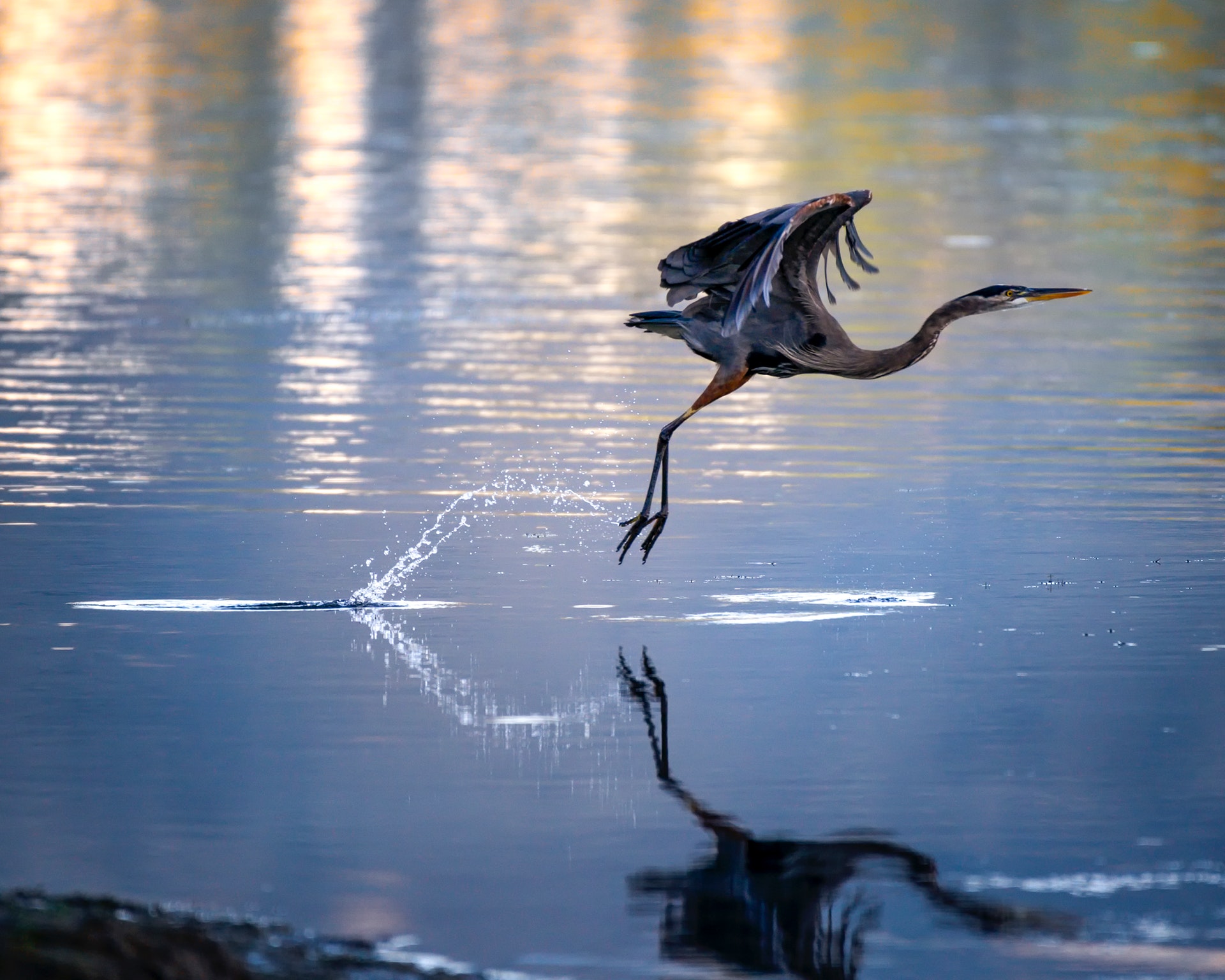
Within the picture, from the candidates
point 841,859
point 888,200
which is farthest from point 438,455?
point 888,200

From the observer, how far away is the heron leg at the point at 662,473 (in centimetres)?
1166

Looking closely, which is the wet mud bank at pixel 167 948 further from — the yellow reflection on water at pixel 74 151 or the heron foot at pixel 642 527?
the yellow reflection on water at pixel 74 151

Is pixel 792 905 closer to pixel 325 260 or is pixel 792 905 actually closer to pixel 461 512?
pixel 461 512

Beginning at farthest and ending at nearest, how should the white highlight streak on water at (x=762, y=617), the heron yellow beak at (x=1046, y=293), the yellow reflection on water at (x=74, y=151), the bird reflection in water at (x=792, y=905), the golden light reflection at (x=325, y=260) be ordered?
the yellow reflection on water at (x=74, y=151) < the golden light reflection at (x=325, y=260) < the heron yellow beak at (x=1046, y=293) < the white highlight streak on water at (x=762, y=617) < the bird reflection in water at (x=792, y=905)

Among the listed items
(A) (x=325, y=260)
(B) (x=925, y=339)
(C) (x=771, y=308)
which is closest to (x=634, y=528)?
(C) (x=771, y=308)

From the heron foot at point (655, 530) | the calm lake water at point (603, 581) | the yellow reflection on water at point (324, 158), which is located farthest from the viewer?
the yellow reflection on water at point (324, 158)

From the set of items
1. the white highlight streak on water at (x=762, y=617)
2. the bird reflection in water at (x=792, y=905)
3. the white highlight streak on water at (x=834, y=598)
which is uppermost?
the white highlight streak on water at (x=834, y=598)

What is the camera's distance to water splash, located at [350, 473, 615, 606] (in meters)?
11.5

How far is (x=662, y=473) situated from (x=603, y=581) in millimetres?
652

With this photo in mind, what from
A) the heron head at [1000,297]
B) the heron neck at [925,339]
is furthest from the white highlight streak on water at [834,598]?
the heron head at [1000,297]

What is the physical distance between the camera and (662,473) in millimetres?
11820

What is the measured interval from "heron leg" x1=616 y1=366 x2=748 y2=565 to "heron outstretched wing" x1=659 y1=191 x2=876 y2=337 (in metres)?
0.43

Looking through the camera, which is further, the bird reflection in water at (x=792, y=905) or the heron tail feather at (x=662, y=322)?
the heron tail feather at (x=662, y=322)

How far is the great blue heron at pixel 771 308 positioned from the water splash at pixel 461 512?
1.13 metres
